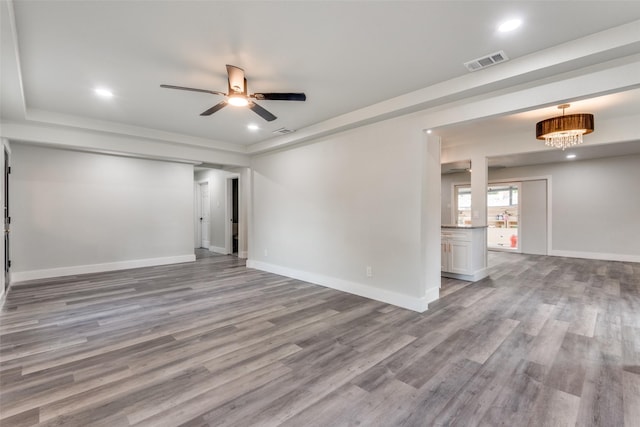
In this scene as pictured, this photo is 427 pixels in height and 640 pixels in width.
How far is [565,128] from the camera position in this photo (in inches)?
150

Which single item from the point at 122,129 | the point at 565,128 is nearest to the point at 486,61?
the point at 565,128

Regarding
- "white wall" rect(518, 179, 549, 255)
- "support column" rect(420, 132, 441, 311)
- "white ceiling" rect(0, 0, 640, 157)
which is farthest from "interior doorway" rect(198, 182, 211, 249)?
"white wall" rect(518, 179, 549, 255)

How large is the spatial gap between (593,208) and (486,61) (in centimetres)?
716

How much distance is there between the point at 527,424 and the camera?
1.71m

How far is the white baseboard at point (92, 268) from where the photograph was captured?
496 cm

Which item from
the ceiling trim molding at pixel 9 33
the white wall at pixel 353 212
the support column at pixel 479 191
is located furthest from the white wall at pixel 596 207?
the ceiling trim molding at pixel 9 33

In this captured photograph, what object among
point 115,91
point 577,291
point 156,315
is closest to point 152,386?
point 156,315

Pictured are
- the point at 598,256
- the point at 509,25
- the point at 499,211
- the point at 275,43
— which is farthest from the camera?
the point at 499,211

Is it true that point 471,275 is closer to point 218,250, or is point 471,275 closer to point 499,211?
point 499,211

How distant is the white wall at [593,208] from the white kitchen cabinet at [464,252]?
4.01 meters

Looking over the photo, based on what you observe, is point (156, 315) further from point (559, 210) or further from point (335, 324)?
point (559, 210)

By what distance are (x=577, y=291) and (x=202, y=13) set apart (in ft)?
19.6

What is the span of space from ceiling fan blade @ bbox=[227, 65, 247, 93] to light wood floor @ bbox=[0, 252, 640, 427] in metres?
2.47

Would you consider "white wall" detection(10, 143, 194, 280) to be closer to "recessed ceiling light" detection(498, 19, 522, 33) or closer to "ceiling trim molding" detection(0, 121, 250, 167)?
"ceiling trim molding" detection(0, 121, 250, 167)
